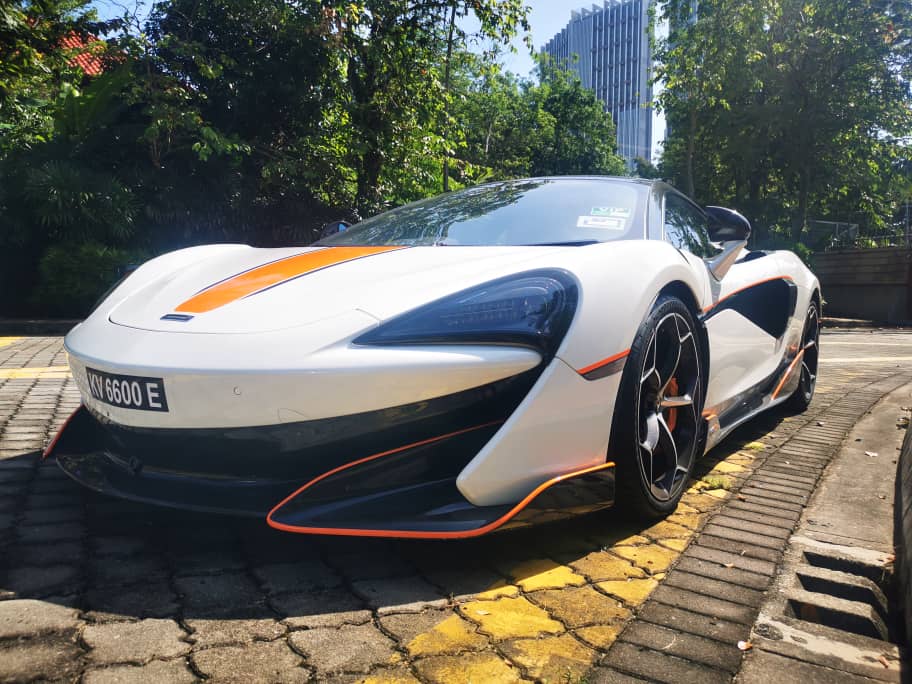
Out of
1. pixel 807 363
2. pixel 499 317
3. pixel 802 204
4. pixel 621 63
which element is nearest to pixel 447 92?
pixel 807 363

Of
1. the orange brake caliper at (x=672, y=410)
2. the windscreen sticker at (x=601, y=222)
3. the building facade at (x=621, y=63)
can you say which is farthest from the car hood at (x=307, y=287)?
the building facade at (x=621, y=63)

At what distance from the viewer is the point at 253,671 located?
1.53 m

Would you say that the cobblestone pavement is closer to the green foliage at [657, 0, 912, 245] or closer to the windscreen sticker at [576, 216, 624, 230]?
the windscreen sticker at [576, 216, 624, 230]

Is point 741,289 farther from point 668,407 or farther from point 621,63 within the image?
point 621,63

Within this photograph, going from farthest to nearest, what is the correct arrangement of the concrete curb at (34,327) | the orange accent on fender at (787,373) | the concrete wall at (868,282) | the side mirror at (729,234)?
1. the concrete wall at (868,282)
2. the concrete curb at (34,327)
3. the orange accent on fender at (787,373)
4. the side mirror at (729,234)

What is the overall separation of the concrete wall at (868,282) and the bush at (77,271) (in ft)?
63.6

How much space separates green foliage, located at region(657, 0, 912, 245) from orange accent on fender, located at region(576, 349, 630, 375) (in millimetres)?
19556

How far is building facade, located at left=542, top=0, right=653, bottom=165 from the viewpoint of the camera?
348 feet

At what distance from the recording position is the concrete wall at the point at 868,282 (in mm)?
21375

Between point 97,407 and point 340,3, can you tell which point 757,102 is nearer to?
point 340,3

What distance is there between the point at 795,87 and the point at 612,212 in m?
23.4

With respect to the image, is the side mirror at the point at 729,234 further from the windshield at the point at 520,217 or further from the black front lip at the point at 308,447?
the black front lip at the point at 308,447

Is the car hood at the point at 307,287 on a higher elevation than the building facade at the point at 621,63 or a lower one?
lower

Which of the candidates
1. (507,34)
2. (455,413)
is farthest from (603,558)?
(507,34)
